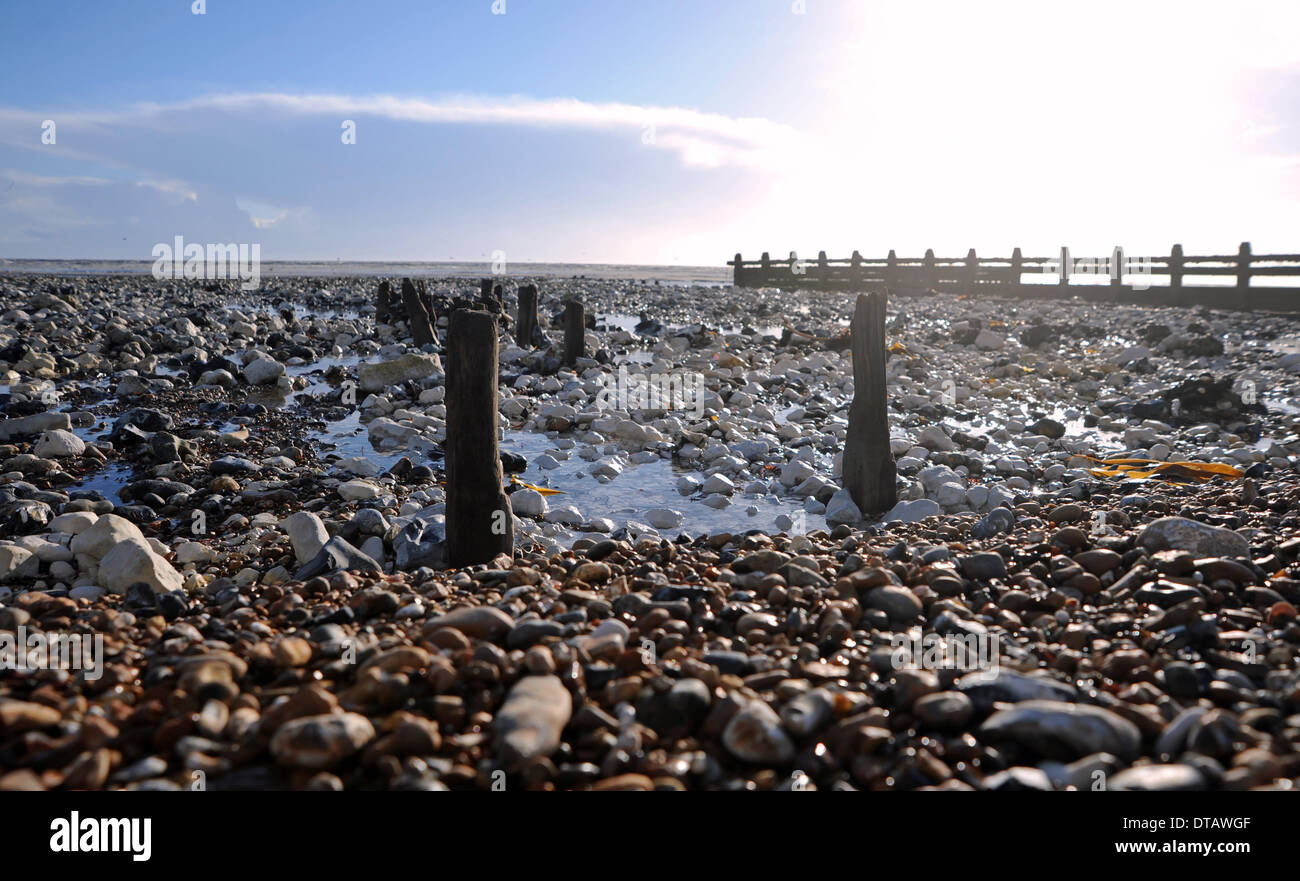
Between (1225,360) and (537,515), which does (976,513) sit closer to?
Answer: (537,515)

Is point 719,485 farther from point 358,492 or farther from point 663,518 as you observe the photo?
point 358,492

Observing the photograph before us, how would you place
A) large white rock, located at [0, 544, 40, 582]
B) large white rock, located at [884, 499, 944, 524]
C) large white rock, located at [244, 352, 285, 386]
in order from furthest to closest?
large white rock, located at [244, 352, 285, 386]
large white rock, located at [884, 499, 944, 524]
large white rock, located at [0, 544, 40, 582]

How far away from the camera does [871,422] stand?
5.86 meters

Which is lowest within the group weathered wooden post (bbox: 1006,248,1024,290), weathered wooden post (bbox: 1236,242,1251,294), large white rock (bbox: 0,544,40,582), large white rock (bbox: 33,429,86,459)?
large white rock (bbox: 0,544,40,582)

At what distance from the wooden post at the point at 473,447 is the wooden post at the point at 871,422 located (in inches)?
110

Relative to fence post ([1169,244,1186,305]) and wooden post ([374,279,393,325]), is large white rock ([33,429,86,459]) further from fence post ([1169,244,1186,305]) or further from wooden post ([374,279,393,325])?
fence post ([1169,244,1186,305])

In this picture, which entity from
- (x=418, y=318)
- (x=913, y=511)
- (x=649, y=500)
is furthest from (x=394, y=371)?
(x=913, y=511)

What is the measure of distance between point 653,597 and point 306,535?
236 cm

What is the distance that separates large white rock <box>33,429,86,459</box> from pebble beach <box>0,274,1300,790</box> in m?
0.02

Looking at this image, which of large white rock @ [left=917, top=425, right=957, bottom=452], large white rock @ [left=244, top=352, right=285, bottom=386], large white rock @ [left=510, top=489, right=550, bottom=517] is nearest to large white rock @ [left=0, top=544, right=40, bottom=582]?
large white rock @ [left=510, top=489, right=550, bottom=517]

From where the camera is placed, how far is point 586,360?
11789mm

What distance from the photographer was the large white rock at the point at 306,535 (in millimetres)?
4559

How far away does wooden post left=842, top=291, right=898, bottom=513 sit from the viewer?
5820mm

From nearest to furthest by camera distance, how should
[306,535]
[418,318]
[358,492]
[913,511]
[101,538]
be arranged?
1. [101,538]
2. [306,535]
3. [913,511]
4. [358,492]
5. [418,318]
